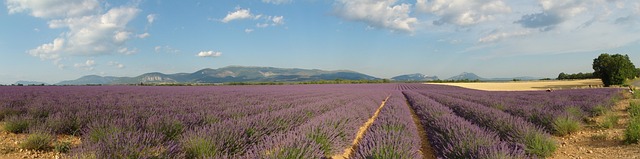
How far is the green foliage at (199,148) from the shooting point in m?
3.59

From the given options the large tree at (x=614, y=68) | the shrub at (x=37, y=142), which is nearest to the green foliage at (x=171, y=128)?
the shrub at (x=37, y=142)

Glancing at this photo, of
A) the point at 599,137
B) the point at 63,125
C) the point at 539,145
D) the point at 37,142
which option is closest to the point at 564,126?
the point at 599,137

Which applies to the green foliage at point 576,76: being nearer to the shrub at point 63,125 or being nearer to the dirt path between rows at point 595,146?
the dirt path between rows at point 595,146

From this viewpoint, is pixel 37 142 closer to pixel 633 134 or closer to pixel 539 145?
pixel 539 145

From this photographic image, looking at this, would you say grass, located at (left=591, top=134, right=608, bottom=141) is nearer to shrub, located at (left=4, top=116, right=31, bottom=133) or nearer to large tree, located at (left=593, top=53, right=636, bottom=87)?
shrub, located at (left=4, top=116, right=31, bottom=133)

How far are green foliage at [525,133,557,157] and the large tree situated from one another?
4066cm

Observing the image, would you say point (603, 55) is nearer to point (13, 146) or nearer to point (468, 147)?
point (468, 147)

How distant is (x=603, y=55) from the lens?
1471 inches

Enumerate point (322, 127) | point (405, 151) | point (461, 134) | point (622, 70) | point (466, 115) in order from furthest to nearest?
point (622, 70)
point (466, 115)
point (322, 127)
point (461, 134)
point (405, 151)

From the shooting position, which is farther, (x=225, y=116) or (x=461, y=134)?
(x=225, y=116)

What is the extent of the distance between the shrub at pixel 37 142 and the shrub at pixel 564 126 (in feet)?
26.3

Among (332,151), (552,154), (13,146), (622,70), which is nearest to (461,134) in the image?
(552,154)

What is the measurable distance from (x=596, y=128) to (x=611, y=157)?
3.21 meters

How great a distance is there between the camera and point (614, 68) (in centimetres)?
3572
